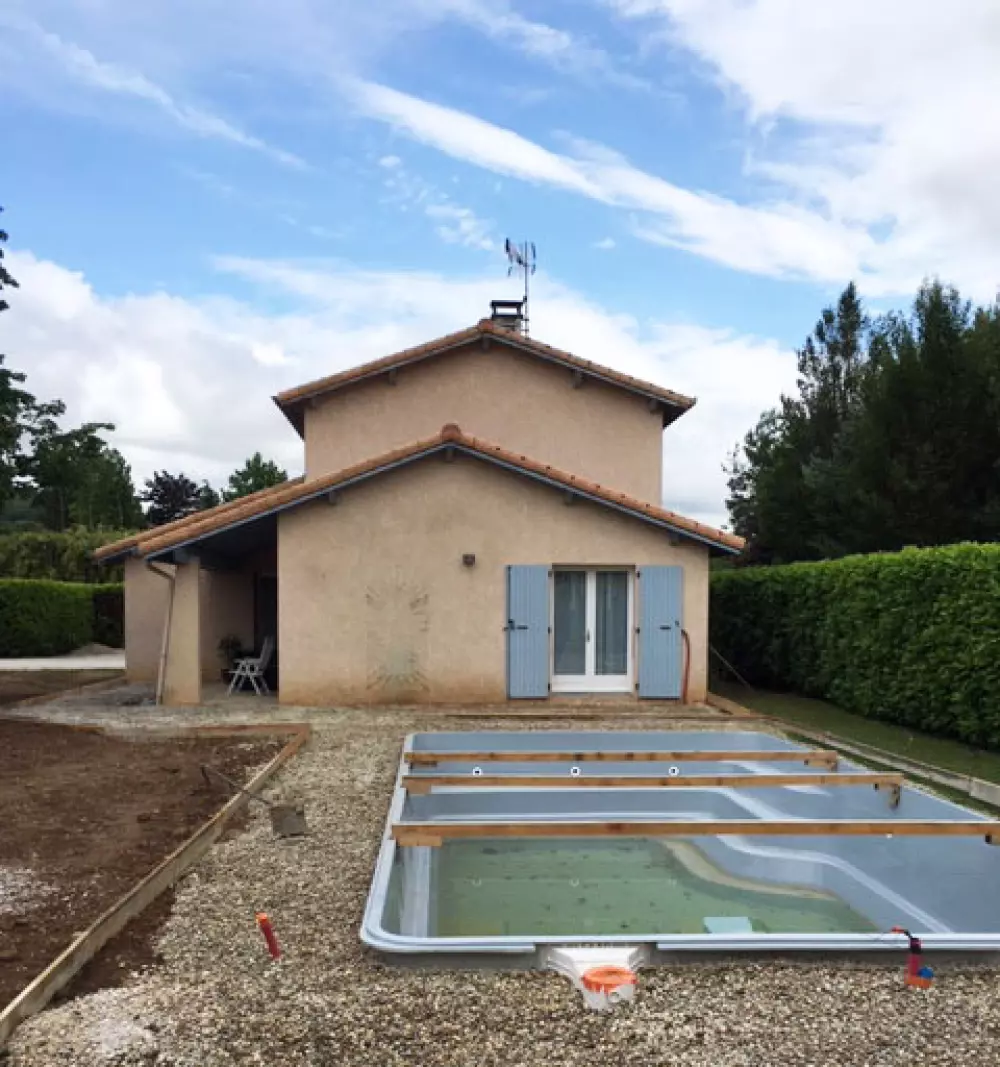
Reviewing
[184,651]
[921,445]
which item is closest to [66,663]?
[184,651]

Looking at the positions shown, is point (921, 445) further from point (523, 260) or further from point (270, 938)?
point (270, 938)

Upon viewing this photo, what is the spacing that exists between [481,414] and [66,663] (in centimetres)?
1578

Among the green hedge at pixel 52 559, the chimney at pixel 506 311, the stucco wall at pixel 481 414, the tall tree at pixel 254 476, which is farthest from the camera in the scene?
the tall tree at pixel 254 476

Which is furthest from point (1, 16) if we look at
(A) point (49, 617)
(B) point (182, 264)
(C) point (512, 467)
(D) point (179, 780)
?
(A) point (49, 617)

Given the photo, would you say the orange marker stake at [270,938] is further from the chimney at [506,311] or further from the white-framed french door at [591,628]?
the chimney at [506,311]

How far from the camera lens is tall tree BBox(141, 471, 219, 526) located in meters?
66.1

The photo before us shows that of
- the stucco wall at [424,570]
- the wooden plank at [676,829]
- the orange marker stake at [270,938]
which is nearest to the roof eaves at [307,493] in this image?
the stucco wall at [424,570]

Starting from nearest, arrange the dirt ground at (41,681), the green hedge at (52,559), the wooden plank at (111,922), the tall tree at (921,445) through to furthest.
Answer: the wooden plank at (111,922), the dirt ground at (41,681), the tall tree at (921,445), the green hedge at (52,559)

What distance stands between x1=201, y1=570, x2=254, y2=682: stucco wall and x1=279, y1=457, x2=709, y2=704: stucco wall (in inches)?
177

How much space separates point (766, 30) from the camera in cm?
1146

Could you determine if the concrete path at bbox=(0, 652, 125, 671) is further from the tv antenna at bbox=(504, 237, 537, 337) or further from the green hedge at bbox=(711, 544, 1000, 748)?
the green hedge at bbox=(711, 544, 1000, 748)

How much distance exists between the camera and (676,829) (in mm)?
6523

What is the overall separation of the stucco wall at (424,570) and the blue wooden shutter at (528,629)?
19 cm

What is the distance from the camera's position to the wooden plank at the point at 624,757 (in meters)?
9.52
